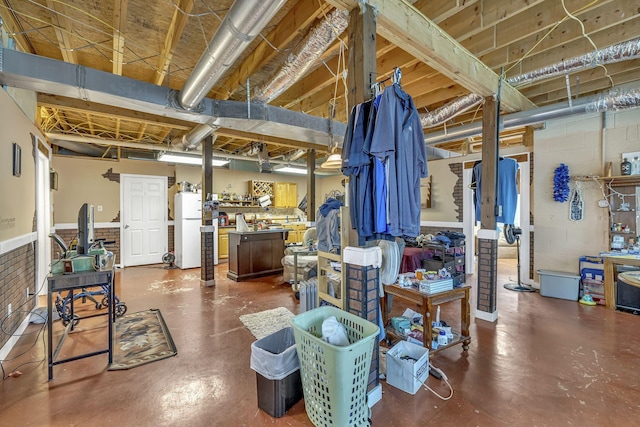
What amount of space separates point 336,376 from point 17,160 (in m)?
3.75

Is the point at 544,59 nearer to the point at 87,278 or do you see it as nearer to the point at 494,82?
the point at 494,82

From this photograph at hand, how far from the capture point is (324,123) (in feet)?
14.5

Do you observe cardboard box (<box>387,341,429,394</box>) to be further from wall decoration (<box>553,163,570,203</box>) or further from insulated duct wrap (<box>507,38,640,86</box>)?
wall decoration (<box>553,163,570,203</box>)

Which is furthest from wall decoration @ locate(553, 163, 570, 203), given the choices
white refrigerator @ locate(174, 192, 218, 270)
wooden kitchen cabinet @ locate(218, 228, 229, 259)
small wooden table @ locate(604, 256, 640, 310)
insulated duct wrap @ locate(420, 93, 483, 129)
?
wooden kitchen cabinet @ locate(218, 228, 229, 259)

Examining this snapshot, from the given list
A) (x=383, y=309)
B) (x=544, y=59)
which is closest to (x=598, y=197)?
(x=544, y=59)

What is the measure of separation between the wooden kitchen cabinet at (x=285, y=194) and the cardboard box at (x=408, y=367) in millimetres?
7416

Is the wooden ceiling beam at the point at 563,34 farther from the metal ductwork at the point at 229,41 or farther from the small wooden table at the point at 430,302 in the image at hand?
the small wooden table at the point at 430,302

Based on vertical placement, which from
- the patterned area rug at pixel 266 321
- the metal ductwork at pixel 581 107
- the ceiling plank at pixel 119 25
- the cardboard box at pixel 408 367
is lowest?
the patterned area rug at pixel 266 321

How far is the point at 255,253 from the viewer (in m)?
5.80

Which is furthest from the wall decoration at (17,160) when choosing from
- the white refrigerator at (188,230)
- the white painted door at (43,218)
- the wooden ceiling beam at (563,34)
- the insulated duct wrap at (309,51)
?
the wooden ceiling beam at (563,34)

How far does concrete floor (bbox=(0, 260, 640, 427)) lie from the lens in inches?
76.0

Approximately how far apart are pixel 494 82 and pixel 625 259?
2.94 meters

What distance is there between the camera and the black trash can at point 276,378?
1.88 metres

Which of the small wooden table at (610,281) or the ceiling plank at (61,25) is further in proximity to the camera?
the small wooden table at (610,281)
